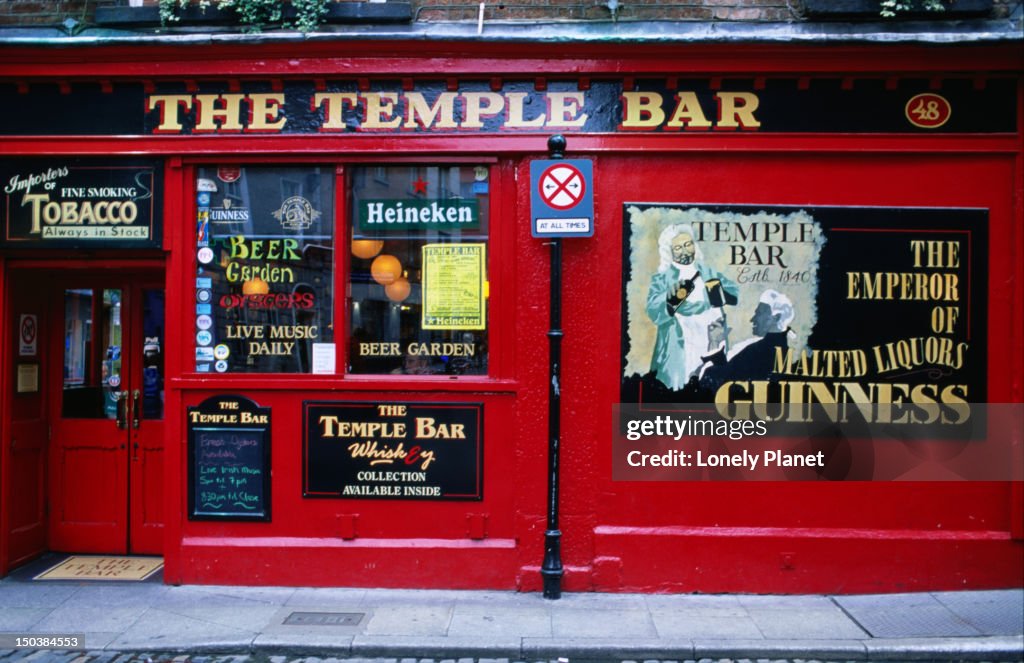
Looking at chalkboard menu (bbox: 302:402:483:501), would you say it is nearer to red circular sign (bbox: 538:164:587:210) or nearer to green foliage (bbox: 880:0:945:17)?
red circular sign (bbox: 538:164:587:210)

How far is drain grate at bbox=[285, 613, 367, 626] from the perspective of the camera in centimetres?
600

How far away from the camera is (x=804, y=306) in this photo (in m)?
6.80

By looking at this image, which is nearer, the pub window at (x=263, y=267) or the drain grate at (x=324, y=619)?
the drain grate at (x=324, y=619)

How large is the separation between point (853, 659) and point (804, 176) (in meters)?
3.87


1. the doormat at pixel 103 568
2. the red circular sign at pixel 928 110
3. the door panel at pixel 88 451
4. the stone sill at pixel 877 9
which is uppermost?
the stone sill at pixel 877 9

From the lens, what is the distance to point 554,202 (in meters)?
6.55

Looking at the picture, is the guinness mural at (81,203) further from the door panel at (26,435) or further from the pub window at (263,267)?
the door panel at (26,435)

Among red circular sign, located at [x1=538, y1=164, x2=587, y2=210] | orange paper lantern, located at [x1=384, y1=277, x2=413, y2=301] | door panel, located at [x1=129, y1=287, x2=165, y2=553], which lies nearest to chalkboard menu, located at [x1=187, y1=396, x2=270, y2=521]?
door panel, located at [x1=129, y1=287, x2=165, y2=553]

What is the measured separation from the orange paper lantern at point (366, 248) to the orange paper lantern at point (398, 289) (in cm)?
32

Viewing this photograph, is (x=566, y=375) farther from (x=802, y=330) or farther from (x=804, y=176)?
(x=804, y=176)

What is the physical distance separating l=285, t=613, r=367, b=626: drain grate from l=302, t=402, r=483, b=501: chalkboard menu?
1.04m

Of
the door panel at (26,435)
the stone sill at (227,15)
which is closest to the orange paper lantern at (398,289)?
the stone sill at (227,15)

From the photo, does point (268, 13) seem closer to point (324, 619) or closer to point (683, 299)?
A: point (683, 299)

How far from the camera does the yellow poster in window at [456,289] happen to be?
22.9 ft
